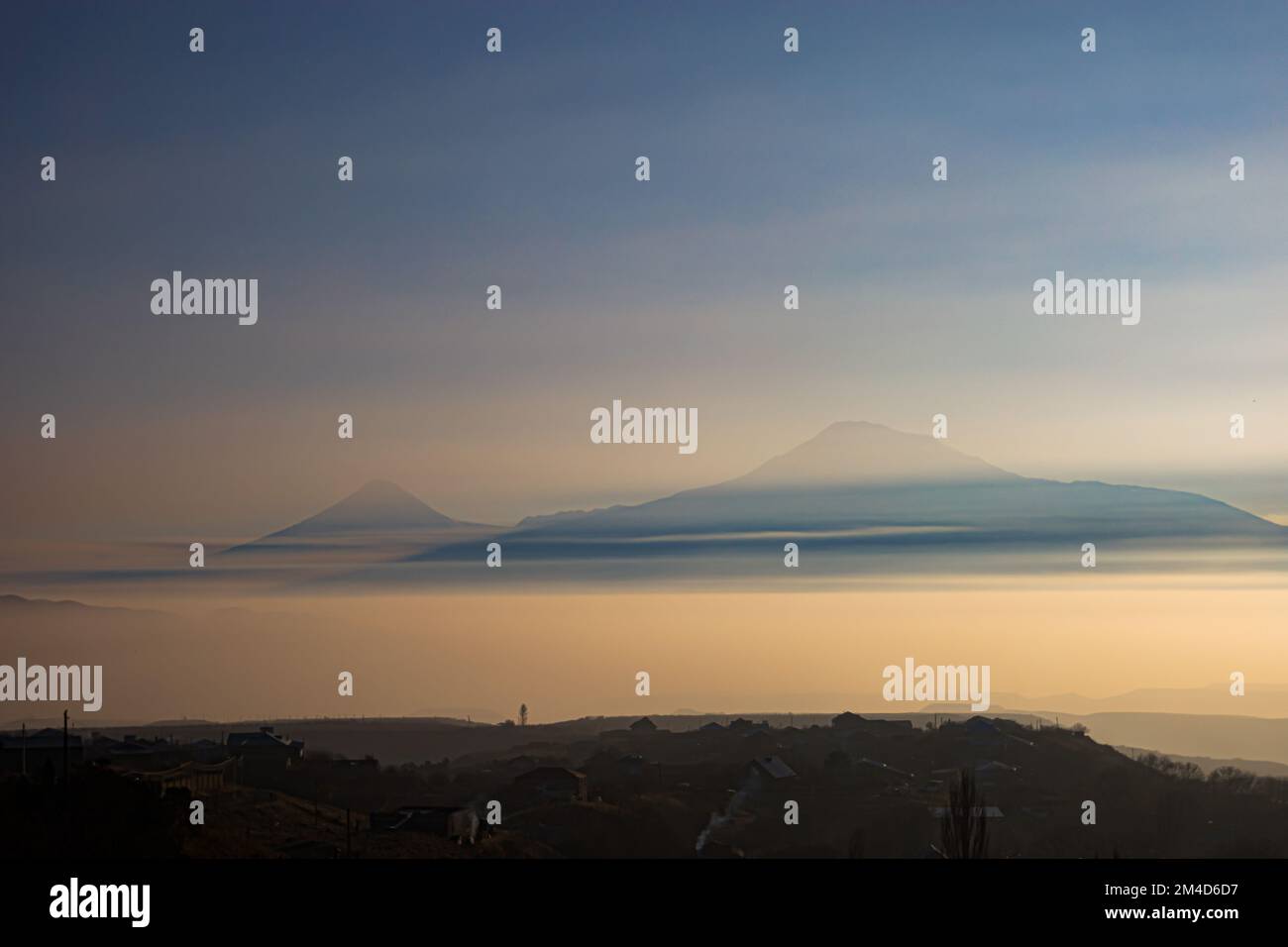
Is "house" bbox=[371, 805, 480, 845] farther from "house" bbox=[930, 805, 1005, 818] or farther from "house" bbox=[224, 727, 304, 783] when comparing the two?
"house" bbox=[930, 805, 1005, 818]

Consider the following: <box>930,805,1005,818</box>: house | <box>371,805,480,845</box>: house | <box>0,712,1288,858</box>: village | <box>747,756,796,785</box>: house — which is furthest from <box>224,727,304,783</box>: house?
<box>930,805,1005,818</box>: house

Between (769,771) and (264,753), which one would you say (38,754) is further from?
(769,771)

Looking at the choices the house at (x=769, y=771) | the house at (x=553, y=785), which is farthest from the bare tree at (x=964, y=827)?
the house at (x=553, y=785)
